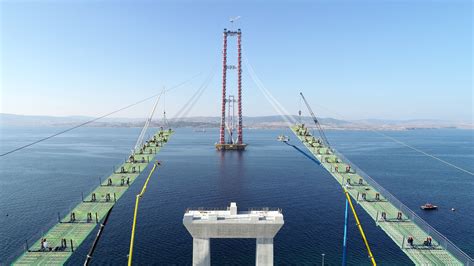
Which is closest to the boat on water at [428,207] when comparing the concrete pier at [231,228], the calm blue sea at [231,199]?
the calm blue sea at [231,199]

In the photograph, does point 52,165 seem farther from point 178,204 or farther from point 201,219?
point 201,219

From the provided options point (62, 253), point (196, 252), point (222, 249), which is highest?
point (62, 253)

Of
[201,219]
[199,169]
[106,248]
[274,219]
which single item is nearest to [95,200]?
[106,248]

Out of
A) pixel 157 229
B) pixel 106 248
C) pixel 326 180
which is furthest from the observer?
pixel 326 180

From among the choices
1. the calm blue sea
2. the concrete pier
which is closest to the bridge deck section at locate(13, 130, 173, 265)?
the calm blue sea

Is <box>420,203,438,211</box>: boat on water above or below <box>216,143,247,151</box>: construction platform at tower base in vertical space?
below

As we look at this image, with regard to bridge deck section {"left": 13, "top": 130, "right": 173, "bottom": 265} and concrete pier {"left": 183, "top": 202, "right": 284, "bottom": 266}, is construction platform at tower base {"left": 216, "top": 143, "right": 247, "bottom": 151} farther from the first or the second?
concrete pier {"left": 183, "top": 202, "right": 284, "bottom": 266}
